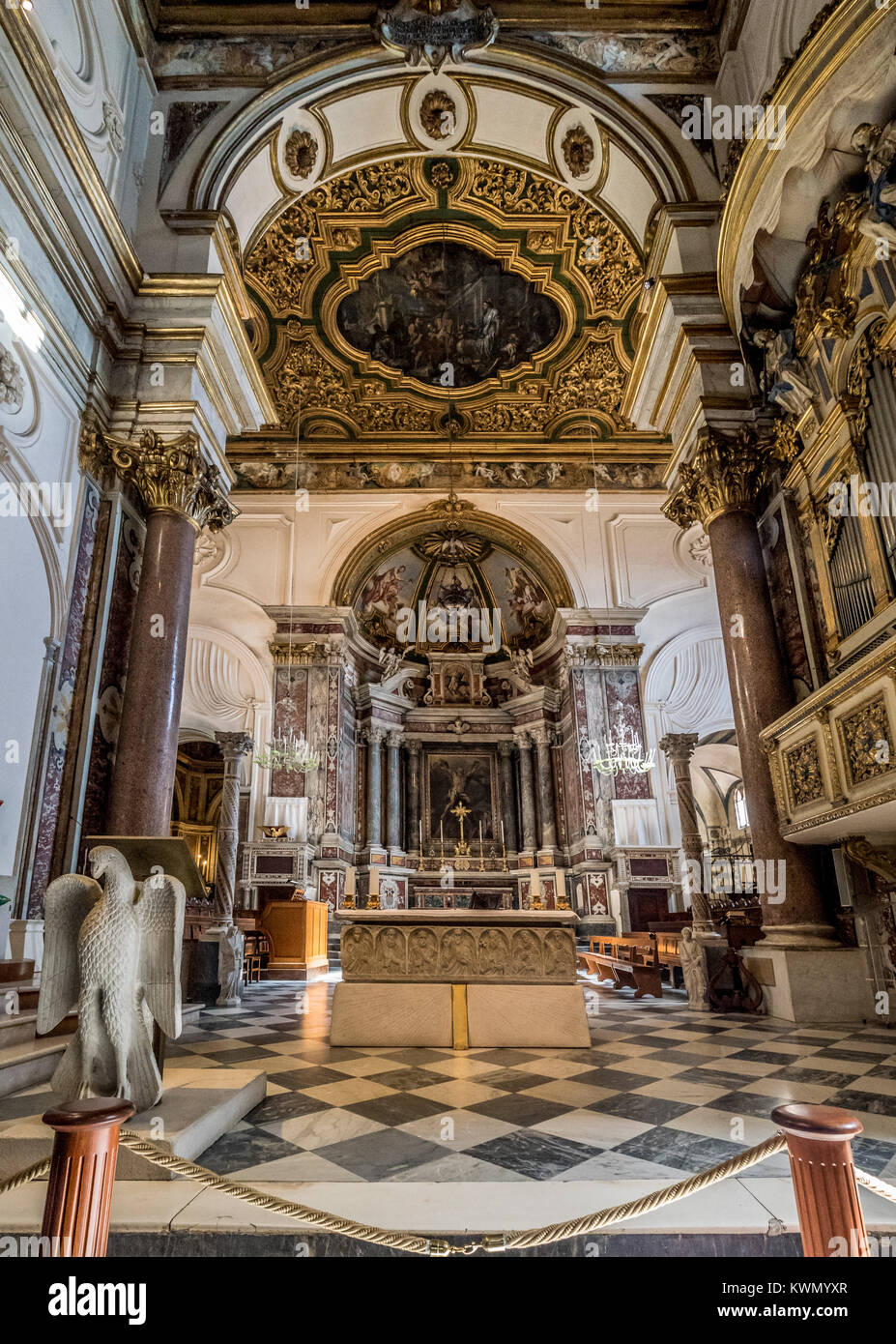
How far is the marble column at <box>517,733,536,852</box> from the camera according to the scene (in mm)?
15231

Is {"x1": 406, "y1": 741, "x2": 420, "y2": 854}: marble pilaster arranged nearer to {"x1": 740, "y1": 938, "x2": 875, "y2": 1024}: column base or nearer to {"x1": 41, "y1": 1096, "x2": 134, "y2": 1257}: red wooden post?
{"x1": 740, "y1": 938, "x2": 875, "y2": 1024}: column base

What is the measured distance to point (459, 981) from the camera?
190 inches

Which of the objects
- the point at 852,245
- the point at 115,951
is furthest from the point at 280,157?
the point at 115,951

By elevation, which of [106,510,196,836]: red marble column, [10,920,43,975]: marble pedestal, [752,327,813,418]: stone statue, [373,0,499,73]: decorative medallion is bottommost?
[10,920,43,975]: marble pedestal

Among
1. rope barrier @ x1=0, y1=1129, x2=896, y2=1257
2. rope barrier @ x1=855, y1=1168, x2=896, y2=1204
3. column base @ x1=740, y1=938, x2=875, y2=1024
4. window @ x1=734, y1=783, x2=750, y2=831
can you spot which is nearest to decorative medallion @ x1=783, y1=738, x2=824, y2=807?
column base @ x1=740, y1=938, x2=875, y2=1024

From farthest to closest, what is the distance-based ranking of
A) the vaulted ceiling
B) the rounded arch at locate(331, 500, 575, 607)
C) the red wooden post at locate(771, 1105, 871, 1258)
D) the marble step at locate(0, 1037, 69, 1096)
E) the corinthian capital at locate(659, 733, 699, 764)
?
the rounded arch at locate(331, 500, 575, 607) < the corinthian capital at locate(659, 733, 699, 764) < the vaulted ceiling < the marble step at locate(0, 1037, 69, 1096) < the red wooden post at locate(771, 1105, 871, 1258)

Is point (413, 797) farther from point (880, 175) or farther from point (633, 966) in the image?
point (880, 175)

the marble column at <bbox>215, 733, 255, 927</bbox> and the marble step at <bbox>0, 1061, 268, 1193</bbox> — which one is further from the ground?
the marble column at <bbox>215, 733, 255, 927</bbox>

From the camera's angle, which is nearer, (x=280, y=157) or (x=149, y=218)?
(x=149, y=218)

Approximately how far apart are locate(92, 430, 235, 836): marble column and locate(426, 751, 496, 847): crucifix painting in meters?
10.4
